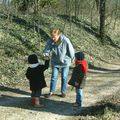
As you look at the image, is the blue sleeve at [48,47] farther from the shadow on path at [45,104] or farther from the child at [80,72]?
the shadow on path at [45,104]

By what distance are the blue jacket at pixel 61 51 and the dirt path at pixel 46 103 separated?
42.7 inches

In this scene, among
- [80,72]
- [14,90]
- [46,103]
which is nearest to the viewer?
[80,72]

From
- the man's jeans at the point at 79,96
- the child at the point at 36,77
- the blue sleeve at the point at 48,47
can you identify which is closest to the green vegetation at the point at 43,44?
the man's jeans at the point at 79,96

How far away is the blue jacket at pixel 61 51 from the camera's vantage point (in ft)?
39.1

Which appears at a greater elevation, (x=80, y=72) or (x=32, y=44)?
(x=80, y=72)

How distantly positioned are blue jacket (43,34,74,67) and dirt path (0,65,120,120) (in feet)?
3.56

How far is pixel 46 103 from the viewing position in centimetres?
1143

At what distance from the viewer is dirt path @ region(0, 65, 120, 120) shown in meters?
10.0

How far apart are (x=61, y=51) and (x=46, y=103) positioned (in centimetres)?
160

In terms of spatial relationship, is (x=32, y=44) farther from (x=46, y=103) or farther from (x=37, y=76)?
(x=37, y=76)

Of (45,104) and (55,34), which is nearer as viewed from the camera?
(45,104)

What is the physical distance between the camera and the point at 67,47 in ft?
39.3

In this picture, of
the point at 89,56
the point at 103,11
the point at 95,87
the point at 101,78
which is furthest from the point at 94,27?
the point at 95,87

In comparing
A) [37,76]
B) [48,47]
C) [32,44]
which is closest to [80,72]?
[37,76]
